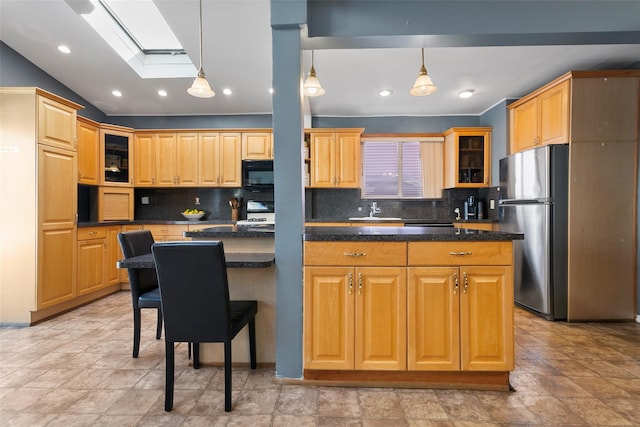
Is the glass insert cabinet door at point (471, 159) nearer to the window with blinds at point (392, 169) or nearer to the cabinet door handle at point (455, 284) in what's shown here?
the window with blinds at point (392, 169)

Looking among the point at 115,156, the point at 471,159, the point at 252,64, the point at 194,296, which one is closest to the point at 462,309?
the point at 194,296

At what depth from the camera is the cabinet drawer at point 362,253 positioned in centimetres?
198

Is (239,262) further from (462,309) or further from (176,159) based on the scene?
(176,159)

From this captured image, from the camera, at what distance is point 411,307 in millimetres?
1971

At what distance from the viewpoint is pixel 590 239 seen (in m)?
3.18

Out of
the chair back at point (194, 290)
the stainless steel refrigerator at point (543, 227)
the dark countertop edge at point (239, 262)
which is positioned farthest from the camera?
the stainless steel refrigerator at point (543, 227)

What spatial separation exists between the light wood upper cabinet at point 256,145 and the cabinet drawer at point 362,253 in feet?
10.2

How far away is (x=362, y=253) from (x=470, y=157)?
3.51 meters

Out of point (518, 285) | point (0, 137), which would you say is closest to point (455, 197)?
point (518, 285)

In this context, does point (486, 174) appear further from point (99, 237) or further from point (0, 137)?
point (0, 137)

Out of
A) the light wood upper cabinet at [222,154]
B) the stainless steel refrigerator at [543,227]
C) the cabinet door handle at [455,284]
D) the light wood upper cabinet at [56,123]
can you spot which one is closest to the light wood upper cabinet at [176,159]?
the light wood upper cabinet at [222,154]

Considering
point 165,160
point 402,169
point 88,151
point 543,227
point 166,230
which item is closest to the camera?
point 543,227

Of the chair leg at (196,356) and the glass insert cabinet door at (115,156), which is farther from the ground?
the glass insert cabinet door at (115,156)

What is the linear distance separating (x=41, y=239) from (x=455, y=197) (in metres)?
5.15
